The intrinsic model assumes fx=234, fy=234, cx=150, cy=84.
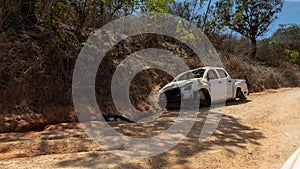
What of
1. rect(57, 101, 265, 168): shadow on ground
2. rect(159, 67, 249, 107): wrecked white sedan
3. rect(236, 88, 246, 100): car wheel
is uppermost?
rect(159, 67, 249, 107): wrecked white sedan

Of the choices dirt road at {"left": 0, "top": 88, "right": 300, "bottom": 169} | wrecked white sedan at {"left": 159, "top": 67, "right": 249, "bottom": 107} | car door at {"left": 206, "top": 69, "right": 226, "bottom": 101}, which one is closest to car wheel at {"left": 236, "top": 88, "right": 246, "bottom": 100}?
wrecked white sedan at {"left": 159, "top": 67, "right": 249, "bottom": 107}

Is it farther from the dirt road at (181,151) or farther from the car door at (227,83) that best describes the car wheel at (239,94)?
the dirt road at (181,151)

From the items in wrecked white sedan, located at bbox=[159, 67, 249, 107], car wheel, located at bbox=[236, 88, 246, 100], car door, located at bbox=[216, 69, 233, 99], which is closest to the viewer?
wrecked white sedan, located at bbox=[159, 67, 249, 107]

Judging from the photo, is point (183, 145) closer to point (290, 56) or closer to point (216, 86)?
point (216, 86)

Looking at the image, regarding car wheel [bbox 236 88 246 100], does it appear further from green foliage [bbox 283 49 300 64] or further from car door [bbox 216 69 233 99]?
green foliage [bbox 283 49 300 64]

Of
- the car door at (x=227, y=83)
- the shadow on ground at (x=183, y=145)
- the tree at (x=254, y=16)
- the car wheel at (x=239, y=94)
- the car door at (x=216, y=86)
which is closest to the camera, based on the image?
the shadow on ground at (x=183, y=145)

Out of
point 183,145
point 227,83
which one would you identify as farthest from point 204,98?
point 183,145

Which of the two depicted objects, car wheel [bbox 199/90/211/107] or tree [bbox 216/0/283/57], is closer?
car wheel [bbox 199/90/211/107]

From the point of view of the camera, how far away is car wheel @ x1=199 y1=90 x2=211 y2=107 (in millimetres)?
9211

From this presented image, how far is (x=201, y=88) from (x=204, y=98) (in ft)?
1.78

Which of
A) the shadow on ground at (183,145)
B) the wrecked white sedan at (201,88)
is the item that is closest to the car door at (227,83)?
the wrecked white sedan at (201,88)

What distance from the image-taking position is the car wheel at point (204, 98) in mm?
9211

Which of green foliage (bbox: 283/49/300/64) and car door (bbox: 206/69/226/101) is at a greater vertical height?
green foliage (bbox: 283/49/300/64)

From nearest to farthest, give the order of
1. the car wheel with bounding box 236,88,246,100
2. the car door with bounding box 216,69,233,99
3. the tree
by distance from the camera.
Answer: the car door with bounding box 216,69,233,99, the car wheel with bounding box 236,88,246,100, the tree
